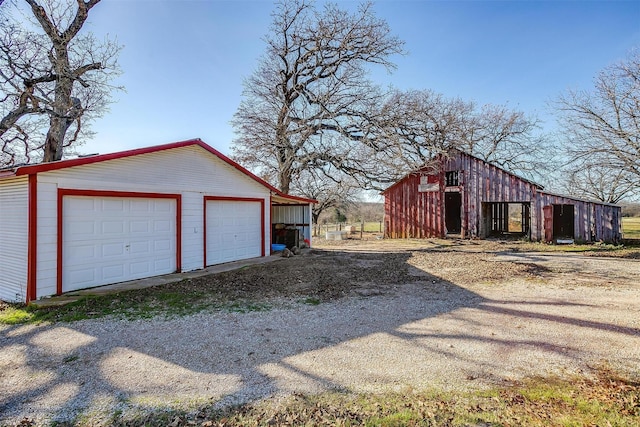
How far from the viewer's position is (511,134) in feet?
91.9

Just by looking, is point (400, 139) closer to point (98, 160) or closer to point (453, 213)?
point (453, 213)

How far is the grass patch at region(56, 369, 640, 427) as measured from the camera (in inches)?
110

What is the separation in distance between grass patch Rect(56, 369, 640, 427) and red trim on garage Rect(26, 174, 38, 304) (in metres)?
4.83

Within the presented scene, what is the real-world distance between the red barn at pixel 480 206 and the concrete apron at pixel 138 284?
475 inches

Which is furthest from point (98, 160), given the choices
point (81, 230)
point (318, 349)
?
point (318, 349)

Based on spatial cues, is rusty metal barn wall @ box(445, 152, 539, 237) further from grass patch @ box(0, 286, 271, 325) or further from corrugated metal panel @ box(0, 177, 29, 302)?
corrugated metal panel @ box(0, 177, 29, 302)

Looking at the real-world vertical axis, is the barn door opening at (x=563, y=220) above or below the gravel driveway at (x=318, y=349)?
above

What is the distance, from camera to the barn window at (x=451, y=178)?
19.3m

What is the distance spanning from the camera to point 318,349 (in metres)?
4.36

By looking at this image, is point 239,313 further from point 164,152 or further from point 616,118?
point 616,118

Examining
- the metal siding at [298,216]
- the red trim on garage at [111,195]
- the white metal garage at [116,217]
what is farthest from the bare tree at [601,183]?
the red trim on garage at [111,195]

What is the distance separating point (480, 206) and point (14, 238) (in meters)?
19.0

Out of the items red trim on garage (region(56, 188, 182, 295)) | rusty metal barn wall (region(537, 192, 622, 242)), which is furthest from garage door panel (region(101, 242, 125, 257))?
rusty metal barn wall (region(537, 192, 622, 242))

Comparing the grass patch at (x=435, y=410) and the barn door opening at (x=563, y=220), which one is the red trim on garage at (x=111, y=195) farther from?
the barn door opening at (x=563, y=220)
